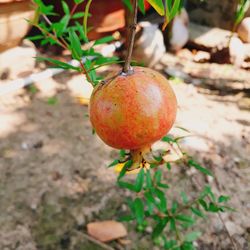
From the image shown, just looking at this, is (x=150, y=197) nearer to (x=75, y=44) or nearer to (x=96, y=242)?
(x=96, y=242)

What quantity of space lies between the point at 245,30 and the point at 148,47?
0.98 meters

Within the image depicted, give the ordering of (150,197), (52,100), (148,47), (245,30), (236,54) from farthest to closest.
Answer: (245,30), (236,54), (148,47), (52,100), (150,197)

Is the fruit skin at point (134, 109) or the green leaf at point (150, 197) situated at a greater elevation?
the fruit skin at point (134, 109)

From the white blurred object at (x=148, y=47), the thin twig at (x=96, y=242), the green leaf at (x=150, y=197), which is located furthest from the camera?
the white blurred object at (x=148, y=47)

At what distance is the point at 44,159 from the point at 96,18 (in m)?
1.73

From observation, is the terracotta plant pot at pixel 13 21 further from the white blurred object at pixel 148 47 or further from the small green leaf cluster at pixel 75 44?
the small green leaf cluster at pixel 75 44

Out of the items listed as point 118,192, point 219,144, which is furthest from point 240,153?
point 118,192

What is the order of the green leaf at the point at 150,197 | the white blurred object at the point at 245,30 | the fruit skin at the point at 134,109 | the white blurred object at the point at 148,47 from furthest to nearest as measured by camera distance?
the white blurred object at the point at 245,30
the white blurred object at the point at 148,47
the green leaf at the point at 150,197
the fruit skin at the point at 134,109

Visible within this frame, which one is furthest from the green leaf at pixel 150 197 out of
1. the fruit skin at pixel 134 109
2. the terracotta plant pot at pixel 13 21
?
the terracotta plant pot at pixel 13 21

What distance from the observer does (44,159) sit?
2.37m

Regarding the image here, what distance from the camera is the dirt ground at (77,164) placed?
1937 mm

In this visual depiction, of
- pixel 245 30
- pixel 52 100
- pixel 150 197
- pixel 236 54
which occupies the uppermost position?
pixel 150 197

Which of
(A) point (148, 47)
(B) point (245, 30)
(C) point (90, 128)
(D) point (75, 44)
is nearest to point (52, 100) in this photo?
(C) point (90, 128)

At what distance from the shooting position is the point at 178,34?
389 centimetres
